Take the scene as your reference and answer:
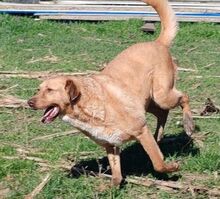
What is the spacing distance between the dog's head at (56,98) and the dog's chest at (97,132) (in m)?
0.12

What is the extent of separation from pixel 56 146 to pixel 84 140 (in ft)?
1.11

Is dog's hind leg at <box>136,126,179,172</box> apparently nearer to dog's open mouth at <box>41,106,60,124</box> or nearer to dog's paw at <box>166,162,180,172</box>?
dog's paw at <box>166,162,180,172</box>

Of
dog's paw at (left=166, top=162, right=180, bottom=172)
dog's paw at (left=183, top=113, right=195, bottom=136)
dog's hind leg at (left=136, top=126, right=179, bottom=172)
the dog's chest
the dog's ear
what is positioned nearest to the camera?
the dog's ear

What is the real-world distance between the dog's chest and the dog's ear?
0.19 m

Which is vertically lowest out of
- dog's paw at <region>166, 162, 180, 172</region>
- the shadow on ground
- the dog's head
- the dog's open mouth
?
the shadow on ground

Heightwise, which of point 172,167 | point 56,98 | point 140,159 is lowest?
point 140,159

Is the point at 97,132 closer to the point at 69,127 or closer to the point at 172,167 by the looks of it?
the point at 172,167

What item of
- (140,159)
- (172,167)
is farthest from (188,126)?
(172,167)

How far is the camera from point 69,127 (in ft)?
27.0

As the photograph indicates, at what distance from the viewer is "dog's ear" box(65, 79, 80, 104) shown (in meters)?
6.02

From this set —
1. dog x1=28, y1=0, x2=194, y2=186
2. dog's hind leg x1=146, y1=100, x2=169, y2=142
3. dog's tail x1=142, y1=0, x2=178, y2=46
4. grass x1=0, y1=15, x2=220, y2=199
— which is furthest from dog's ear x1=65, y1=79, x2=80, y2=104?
dog's tail x1=142, y1=0, x2=178, y2=46

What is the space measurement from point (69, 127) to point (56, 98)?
2.19 meters

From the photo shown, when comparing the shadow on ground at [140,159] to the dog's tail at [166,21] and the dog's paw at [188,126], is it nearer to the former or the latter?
the dog's paw at [188,126]

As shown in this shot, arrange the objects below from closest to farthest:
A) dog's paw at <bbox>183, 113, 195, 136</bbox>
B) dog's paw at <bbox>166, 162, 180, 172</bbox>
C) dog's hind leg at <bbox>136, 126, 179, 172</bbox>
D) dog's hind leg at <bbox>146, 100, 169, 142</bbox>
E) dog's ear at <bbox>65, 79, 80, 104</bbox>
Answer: dog's ear at <bbox>65, 79, 80, 104</bbox> < dog's hind leg at <bbox>136, 126, 179, 172</bbox> < dog's paw at <bbox>166, 162, 180, 172</bbox> < dog's paw at <bbox>183, 113, 195, 136</bbox> < dog's hind leg at <bbox>146, 100, 169, 142</bbox>
